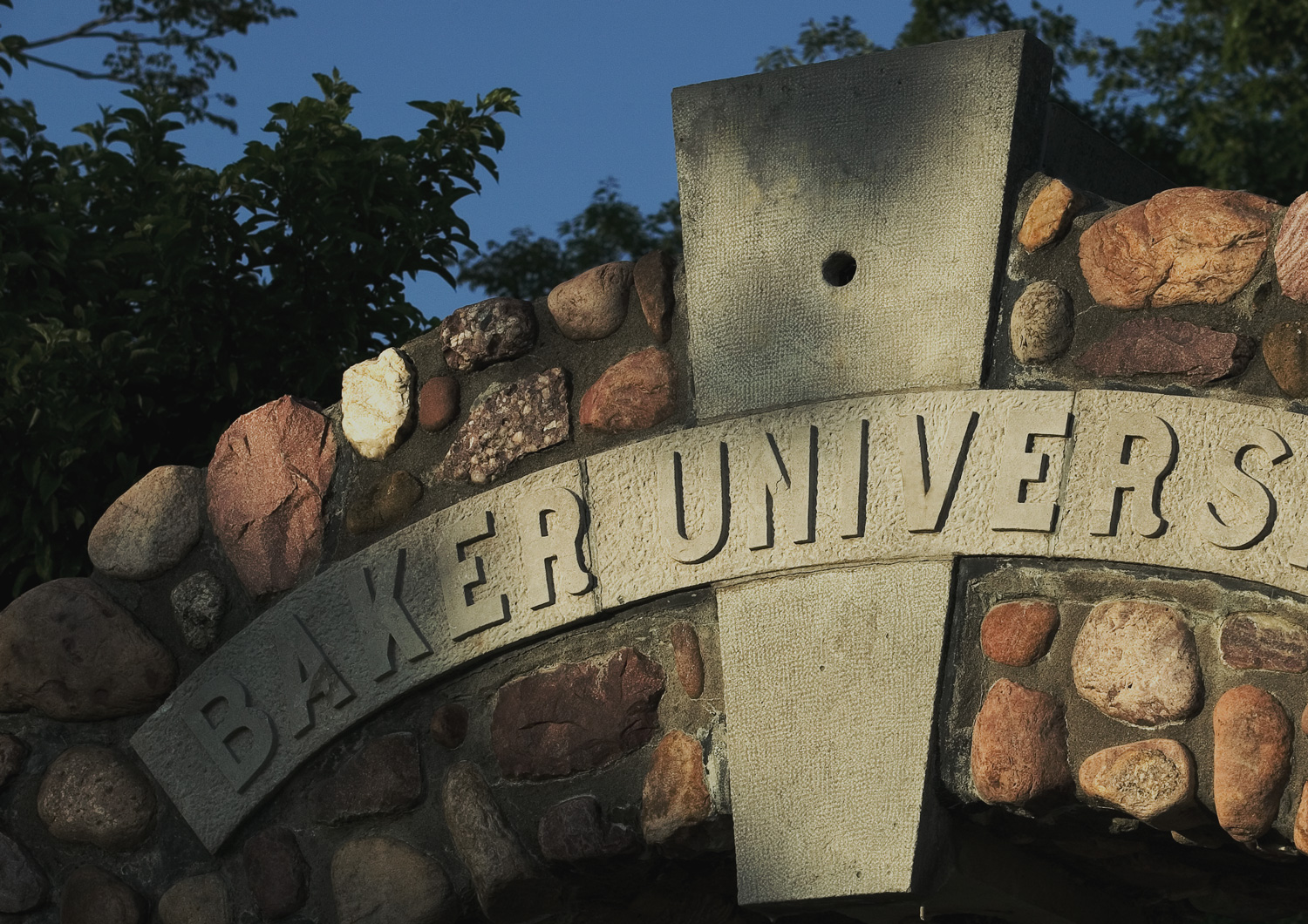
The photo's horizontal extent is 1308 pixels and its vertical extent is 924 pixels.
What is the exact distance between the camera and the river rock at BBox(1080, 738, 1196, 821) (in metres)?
2.36

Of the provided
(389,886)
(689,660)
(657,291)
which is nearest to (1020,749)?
(689,660)

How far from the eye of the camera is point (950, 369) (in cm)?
262

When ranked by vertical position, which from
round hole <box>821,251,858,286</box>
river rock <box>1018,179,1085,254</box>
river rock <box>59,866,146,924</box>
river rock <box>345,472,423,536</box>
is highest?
river rock <box>1018,179,1085,254</box>

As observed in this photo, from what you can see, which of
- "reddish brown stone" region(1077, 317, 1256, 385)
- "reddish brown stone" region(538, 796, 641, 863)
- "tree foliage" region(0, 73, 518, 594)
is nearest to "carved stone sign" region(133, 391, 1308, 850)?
"reddish brown stone" region(1077, 317, 1256, 385)

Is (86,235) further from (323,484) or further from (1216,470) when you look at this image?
(1216,470)

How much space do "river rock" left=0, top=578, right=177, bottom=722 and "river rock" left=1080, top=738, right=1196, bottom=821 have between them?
5.47 feet

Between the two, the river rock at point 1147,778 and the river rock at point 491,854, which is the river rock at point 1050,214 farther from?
the river rock at point 491,854

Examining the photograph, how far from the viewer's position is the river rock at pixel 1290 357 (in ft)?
7.89

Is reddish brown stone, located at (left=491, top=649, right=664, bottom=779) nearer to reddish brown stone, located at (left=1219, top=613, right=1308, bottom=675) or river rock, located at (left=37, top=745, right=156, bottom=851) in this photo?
river rock, located at (left=37, top=745, right=156, bottom=851)

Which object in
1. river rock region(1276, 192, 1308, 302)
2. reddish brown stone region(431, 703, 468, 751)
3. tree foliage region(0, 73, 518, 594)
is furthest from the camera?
tree foliage region(0, 73, 518, 594)

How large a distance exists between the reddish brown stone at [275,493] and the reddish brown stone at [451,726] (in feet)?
1.22

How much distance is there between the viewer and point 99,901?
10.1 feet

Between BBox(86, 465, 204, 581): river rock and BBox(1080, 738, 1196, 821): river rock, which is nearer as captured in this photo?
BBox(1080, 738, 1196, 821): river rock

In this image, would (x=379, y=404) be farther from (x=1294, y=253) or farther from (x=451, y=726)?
(x=1294, y=253)
